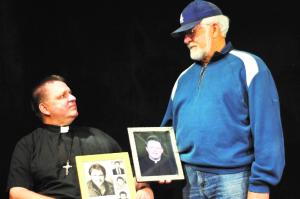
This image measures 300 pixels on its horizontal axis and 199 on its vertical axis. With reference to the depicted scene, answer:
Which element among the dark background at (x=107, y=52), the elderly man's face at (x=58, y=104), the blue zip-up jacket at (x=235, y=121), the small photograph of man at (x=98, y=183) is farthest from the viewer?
the dark background at (x=107, y=52)

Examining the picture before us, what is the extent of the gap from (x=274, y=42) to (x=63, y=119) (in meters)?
1.19

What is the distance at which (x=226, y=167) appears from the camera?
2.17m

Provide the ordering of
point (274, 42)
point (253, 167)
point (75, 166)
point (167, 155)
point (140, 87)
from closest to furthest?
point (253, 167) → point (167, 155) → point (75, 166) → point (274, 42) → point (140, 87)

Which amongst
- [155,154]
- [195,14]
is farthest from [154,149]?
[195,14]

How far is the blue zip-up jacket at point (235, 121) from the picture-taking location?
2.10 m

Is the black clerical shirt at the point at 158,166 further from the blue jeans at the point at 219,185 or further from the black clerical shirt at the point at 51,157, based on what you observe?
the black clerical shirt at the point at 51,157

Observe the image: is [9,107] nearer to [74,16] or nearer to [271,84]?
[74,16]

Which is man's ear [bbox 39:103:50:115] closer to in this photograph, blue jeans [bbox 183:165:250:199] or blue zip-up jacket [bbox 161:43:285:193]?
blue zip-up jacket [bbox 161:43:285:193]

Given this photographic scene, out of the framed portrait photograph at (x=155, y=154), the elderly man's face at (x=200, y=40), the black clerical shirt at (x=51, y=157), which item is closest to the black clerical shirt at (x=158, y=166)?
the framed portrait photograph at (x=155, y=154)

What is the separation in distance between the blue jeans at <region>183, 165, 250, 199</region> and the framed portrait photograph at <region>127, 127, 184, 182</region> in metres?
0.09

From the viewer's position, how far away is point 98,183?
7.47ft

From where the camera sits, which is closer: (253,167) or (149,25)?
(253,167)

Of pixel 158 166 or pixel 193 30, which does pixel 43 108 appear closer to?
pixel 158 166

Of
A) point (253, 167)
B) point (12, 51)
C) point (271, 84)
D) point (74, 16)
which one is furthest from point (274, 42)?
point (12, 51)
